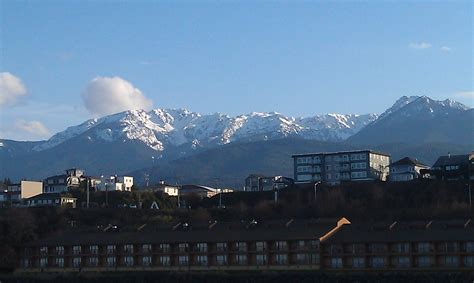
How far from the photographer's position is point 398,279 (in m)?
45.8

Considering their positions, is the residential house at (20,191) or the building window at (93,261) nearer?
the building window at (93,261)

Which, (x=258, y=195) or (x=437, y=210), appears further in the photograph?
(x=258, y=195)

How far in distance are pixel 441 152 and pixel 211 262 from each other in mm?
115532

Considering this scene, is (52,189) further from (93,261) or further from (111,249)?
(111,249)

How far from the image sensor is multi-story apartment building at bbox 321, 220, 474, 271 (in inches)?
1836

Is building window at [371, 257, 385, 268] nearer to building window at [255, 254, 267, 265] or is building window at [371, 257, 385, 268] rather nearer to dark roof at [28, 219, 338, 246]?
dark roof at [28, 219, 338, 246]

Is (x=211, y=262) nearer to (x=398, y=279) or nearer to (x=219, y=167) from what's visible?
(x=398, y=279)

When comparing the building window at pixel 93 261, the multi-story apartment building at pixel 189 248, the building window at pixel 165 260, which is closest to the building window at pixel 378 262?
the multi-story apartment building at pixel 189 248

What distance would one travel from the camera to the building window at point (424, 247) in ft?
155

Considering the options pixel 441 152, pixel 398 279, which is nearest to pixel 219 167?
pixel 441 152

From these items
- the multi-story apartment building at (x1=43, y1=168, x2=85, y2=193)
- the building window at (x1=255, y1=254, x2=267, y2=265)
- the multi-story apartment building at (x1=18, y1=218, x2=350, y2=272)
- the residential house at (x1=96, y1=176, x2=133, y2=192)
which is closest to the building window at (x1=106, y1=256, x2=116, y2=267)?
the multi-story apartment building at (x1=18, y1=218, x2=350, y2=272)

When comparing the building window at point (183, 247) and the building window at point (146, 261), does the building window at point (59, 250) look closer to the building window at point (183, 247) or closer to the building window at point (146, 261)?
the building window at point (146, 261)

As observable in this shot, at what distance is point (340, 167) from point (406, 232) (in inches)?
1564

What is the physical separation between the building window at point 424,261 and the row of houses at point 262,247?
6 cm
